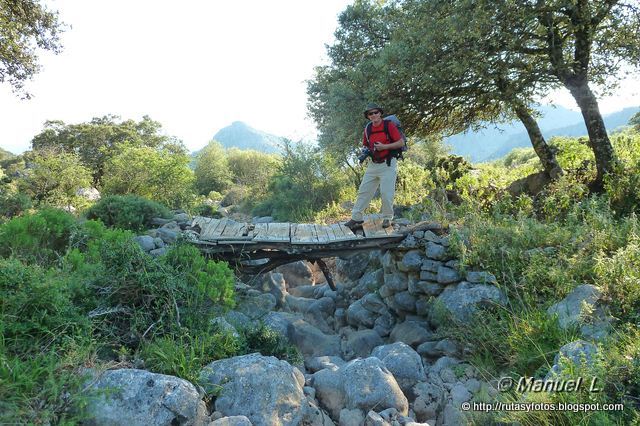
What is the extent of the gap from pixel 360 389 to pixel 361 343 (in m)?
2.74

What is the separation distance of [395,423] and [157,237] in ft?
17.9

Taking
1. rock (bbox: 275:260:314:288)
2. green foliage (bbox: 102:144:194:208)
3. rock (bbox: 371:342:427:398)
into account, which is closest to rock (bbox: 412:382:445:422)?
rock (bbox: 371:342:427:398)

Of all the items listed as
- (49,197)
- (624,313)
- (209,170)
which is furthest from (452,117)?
(209,170)

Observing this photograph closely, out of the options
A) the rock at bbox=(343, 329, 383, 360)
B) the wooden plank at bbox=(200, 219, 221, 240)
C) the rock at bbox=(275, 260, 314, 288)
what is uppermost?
the wooden plank at bbox=(200, 219, 221, 240)

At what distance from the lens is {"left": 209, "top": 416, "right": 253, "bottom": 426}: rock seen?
3.18 metres

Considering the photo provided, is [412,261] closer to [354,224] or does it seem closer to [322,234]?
[354,224]

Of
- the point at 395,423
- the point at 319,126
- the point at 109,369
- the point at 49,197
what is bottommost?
the point at 395,423

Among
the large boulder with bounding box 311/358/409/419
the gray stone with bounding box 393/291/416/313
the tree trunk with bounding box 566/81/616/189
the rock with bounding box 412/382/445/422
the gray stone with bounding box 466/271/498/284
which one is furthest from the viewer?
the tree trunk with bounding box 566/81/616/189

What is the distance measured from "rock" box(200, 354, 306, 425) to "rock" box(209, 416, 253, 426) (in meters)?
0.27

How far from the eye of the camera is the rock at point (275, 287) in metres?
8.40

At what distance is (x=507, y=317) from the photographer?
5.17 meters

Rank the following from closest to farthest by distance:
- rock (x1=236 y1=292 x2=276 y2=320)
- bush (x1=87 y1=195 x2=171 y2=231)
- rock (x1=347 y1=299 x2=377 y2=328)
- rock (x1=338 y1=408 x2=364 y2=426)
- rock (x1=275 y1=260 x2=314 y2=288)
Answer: rock (x1=338 y1=408 x2=364 y2=426) → rock (x1=236 y1=292 x2=276 y2=320) → rock (x1=347 y1=299 x2=377 y2=328) → bush (x1=87 y1=195 x2=171 y2=231) → rock (x1=275 y1=260 x2=314 y2=288)

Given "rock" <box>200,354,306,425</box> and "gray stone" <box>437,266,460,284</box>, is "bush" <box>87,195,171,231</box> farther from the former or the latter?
"gray stone" <box>437,266,460,284</box>

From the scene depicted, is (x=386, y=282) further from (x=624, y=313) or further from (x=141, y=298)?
(x=141, y=298)
